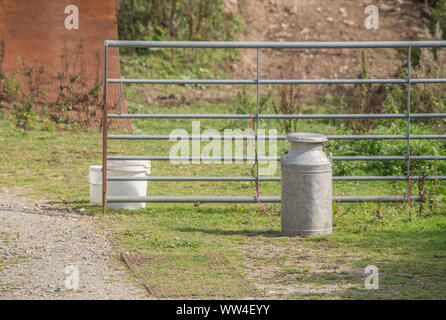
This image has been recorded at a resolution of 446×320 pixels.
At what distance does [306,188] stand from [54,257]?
231cm

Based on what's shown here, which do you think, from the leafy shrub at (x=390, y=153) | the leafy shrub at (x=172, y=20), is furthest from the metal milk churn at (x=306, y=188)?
the leafy shrub at (x=172, y=20)

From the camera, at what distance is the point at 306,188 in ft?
22.5

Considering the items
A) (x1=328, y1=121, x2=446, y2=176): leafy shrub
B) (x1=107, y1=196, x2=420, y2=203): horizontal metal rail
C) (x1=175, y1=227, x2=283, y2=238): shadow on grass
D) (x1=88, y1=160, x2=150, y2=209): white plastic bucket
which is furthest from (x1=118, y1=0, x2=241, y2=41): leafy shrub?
(x1=175, y1=227, x2=283, y2=238): shadow on grass

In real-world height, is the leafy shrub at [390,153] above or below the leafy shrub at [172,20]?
below

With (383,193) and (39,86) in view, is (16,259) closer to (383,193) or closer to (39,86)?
(383,193)

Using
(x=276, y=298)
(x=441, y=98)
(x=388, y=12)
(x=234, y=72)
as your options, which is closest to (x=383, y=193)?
(x=441, y=98)

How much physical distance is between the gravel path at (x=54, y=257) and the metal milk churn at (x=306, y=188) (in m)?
1.70

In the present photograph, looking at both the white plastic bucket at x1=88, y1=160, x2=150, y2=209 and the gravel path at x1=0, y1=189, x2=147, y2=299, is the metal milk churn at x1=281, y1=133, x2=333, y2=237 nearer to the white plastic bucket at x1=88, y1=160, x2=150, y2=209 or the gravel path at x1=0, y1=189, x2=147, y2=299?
the gravel path at x1=0, y1=189, x2=147, y2=299

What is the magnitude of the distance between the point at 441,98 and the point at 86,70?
6691mm

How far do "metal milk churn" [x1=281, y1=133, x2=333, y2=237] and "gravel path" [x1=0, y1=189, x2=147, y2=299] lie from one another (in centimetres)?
170

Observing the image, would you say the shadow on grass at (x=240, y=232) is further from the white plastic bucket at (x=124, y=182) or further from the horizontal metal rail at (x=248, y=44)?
the horizontal metal rail at (x=248, y=44)

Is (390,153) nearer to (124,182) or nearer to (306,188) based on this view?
(306,188)

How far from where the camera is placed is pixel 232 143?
39.2 feet

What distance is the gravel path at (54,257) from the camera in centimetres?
527
